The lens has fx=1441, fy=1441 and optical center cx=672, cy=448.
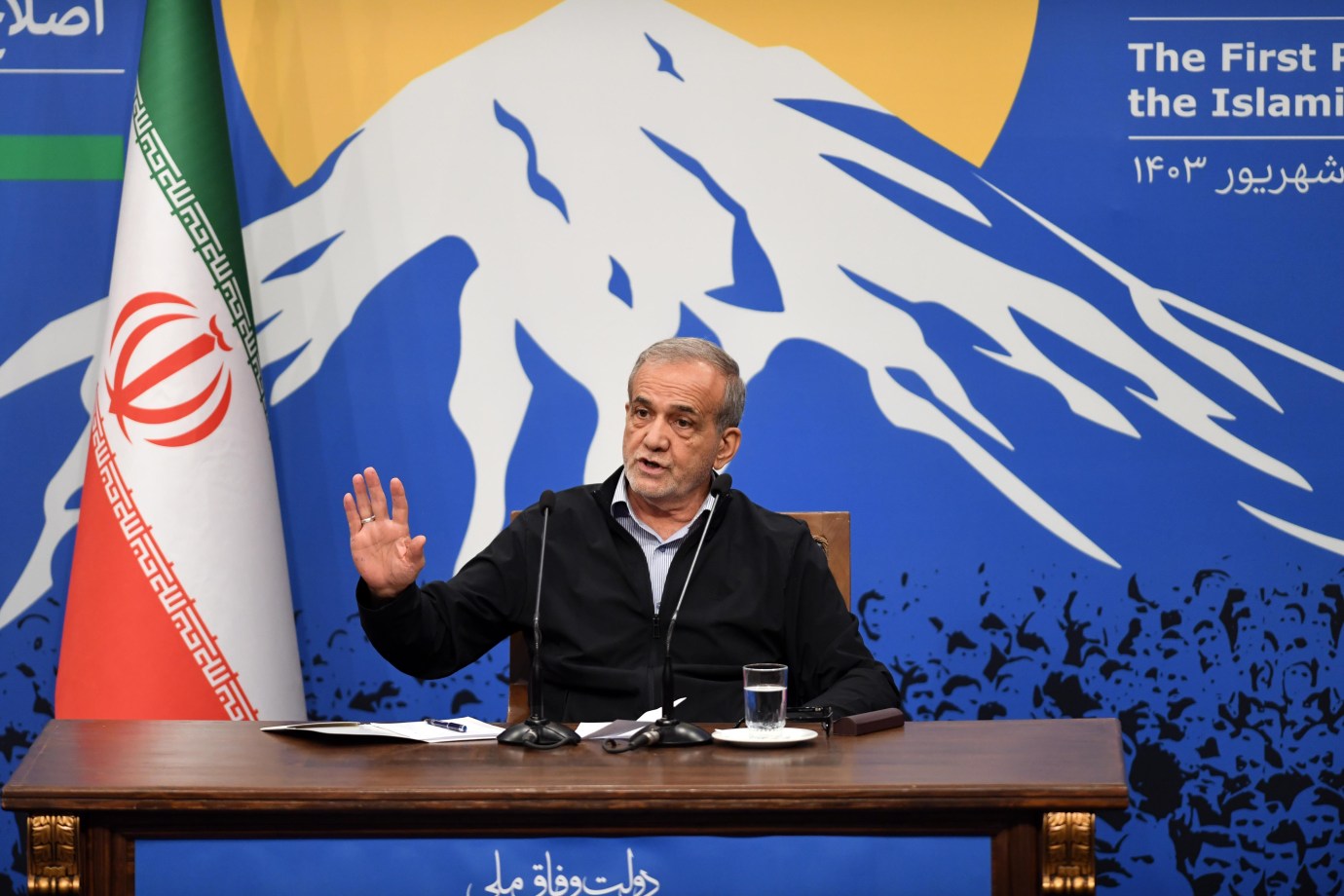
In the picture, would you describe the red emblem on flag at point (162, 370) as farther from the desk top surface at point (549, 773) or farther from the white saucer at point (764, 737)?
the white saucer at point (764, 737)

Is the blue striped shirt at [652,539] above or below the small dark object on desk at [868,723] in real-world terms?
above

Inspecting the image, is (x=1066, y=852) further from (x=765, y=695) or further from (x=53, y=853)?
(x=53, y=853)

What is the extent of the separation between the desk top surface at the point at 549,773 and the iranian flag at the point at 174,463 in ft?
3.43

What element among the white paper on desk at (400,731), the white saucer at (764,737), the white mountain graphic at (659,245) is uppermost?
the white mountain graphic at (659,245)

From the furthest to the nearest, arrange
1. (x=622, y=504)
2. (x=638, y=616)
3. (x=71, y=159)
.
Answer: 1. (x=71, y=159)
2. (x=622, y=504)
3. (x=638, y=616)

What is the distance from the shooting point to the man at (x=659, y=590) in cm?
278

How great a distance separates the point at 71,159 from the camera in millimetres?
3771

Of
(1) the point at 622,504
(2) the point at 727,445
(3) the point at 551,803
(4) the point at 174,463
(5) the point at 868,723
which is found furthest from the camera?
(4) the point at 174,463

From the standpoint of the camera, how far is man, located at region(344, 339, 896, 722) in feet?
9.12

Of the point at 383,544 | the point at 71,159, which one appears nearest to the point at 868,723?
the point at 383,544

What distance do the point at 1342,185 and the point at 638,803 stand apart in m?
2.85

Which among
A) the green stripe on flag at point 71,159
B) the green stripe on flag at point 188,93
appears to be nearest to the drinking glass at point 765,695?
the green stripe on flag at point 188,93

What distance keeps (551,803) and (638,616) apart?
2.95 feet

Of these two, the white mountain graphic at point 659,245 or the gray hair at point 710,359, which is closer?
the gray hair at point 710,359
